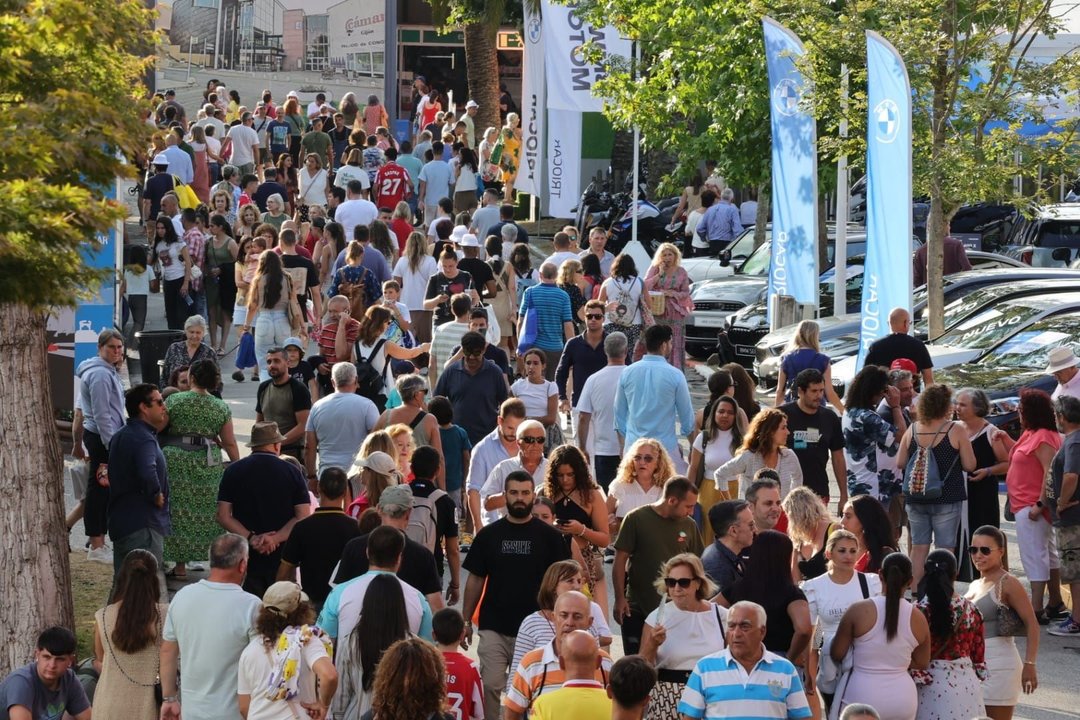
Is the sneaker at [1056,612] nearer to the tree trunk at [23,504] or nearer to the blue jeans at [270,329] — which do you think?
the tree trunk at [23,504]

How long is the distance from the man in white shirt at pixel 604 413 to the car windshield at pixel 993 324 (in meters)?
5.40

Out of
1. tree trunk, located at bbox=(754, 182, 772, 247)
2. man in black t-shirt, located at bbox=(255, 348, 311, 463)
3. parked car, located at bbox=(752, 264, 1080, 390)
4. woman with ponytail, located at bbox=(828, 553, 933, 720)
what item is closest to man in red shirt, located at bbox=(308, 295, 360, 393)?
man in black t-shirt, located at bbox=(255, 348, 311, 463)

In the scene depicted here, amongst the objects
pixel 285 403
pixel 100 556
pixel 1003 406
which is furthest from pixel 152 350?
pixel 1003 406

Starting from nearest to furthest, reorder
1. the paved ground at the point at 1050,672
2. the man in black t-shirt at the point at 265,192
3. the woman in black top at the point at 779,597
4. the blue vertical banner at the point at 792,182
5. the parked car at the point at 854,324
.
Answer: the woman in black top at the point at 779,597 → the paved ground at the point at 1050,672 → the blue vertical banner at the point at 792,182 → the parked car at the point at 854,324 → the man in black t-shirt at the point at 265,192

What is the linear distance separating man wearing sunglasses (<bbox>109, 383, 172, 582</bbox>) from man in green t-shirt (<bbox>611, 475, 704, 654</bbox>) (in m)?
3.34

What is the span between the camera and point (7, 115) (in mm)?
7996

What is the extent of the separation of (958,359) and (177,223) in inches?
391

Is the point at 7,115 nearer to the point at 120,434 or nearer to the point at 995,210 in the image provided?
the point at 120,434

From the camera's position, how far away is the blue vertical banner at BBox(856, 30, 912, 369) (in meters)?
16.0

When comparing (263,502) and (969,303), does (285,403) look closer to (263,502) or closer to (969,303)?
(263,502)

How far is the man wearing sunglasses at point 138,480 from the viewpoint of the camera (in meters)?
11.3

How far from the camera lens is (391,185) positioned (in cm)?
2631

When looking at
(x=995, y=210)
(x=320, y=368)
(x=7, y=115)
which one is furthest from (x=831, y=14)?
(x=7, y=115)

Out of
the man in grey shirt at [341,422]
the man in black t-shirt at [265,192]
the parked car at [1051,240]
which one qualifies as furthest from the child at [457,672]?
the parked car at [1051,240]
